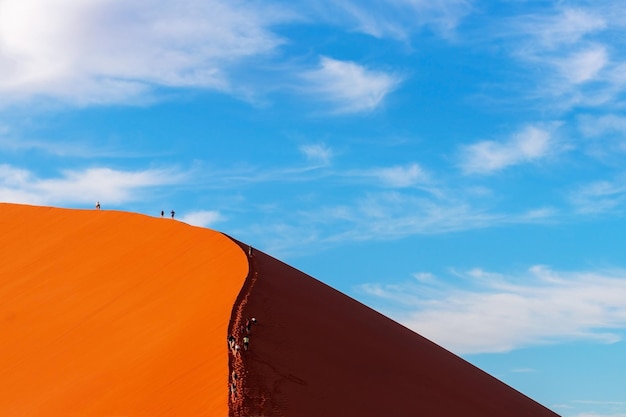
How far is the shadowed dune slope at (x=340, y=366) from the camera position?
18953 mm

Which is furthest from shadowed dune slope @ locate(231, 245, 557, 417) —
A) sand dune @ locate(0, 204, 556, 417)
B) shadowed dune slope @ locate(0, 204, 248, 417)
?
shadowed dune slope @ locate(0, 204, 248, 417)

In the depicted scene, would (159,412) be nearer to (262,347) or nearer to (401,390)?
(262,347)

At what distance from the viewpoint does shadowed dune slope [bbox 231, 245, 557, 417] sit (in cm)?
1895

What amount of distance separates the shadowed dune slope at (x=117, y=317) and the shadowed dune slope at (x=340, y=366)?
81 cm

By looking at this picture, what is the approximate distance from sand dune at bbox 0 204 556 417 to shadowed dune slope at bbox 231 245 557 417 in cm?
5

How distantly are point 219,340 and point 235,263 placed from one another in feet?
20.0

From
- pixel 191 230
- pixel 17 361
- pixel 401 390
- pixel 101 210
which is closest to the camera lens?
pixel 401 390

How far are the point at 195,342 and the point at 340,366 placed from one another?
3.23m

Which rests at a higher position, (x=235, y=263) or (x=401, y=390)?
(x=235, y=263)

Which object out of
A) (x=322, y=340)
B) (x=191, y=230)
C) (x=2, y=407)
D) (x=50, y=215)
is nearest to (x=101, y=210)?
(x=50, y=215)

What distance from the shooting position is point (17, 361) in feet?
84.6

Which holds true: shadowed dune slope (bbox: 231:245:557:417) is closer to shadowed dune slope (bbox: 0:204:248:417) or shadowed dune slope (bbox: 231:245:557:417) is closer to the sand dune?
the sand dune

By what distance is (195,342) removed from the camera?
21.0 meters

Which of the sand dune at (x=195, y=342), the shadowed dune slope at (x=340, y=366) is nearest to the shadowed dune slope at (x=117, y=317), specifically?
the sand dune at (x=195, y=342)
